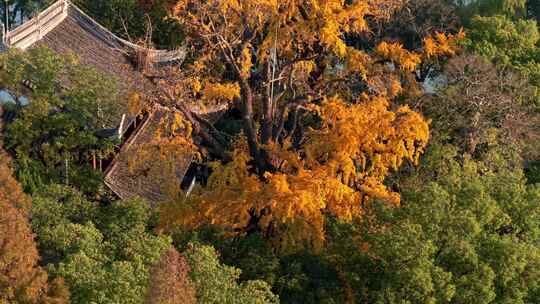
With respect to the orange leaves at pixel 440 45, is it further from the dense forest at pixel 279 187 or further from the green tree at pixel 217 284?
the green tree at pixel 217 284

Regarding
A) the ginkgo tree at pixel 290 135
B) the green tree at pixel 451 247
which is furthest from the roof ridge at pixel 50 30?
the green tree at pixel 451 247

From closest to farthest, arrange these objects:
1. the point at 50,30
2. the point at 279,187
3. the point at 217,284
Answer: the point at 217,284 < the point at 279,187 < the point at 50,30

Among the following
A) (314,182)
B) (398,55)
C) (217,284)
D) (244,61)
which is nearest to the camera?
(217,284)

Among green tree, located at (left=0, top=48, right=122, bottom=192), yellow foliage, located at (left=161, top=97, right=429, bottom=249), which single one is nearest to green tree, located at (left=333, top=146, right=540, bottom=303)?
yellow foliage, located at (left=161, top=97, right=429, bottom=249)

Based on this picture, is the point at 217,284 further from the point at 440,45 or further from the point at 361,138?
the point at 440,45

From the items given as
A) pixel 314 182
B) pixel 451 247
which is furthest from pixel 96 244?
pixel 451 247

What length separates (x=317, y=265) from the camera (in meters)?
16.3

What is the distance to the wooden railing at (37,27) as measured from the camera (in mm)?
24370

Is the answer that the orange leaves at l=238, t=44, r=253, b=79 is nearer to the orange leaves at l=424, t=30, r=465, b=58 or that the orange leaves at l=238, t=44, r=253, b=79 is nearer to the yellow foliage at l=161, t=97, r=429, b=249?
the yellow foliage at l=161, t=97, r=429, b=249

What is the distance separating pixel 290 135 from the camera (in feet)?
61.4

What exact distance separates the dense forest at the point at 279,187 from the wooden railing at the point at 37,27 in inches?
97.7

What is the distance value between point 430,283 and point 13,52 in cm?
1159

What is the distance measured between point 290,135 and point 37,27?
10.3m

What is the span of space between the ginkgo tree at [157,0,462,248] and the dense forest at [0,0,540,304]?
0.15ft
